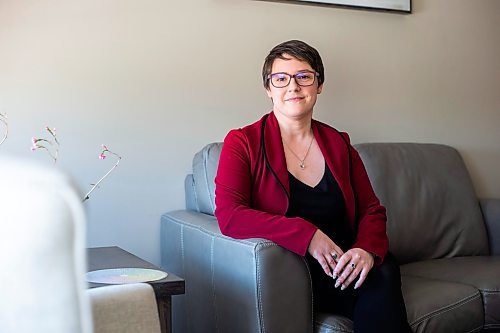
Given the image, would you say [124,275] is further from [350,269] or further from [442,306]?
[442,306]

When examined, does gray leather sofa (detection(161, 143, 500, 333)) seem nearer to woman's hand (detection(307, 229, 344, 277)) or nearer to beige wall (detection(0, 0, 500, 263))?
woman's hand (detection(307, 229, 344, 277))

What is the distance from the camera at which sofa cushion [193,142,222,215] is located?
2.40 m

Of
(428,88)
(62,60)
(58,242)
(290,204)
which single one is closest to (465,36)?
(428,88)

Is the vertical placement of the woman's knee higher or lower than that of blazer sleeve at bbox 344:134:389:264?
lower

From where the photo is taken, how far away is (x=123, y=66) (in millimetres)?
2484

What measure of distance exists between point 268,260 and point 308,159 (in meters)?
0.47

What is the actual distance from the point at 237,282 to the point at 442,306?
621 millimetres

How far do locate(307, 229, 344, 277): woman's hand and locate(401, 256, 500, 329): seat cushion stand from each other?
1.89 ft

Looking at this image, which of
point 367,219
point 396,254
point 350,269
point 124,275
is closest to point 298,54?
point 367,219

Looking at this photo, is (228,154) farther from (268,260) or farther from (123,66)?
(123,66)

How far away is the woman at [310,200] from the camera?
1890 mm

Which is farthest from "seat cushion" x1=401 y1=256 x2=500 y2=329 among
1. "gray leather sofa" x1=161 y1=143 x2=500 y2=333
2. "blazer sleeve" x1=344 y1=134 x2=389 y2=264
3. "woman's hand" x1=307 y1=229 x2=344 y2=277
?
"woman's hand" x1=307 y1=229 x2=344 y2=277

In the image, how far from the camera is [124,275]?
180 cm

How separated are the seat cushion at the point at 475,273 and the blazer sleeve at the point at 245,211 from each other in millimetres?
667
